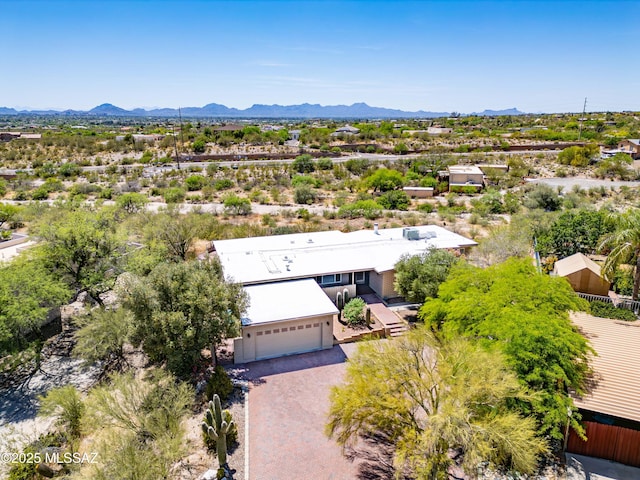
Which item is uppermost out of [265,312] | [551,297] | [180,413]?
[551,297]

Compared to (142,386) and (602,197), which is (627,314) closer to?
(142,386)

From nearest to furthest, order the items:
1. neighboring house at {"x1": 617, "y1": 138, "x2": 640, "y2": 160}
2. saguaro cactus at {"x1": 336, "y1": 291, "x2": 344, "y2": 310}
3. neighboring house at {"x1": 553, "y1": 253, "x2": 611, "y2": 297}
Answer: saguaro cactus at {"x1": 336, "y1": 291, "x2": 344, "y2": 310}
neighboring house at {"x1": 553, "y1": 253, "x2": 611, "y2": 297}
neighboring house at {"x1": 617, "y1": 138, "x2": 640, "y2": 160}

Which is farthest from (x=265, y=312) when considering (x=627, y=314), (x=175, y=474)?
(x=627, y=314)

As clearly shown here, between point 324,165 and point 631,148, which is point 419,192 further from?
point 631,148

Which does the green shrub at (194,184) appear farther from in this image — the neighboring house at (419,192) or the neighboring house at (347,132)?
the neighboring house at (347,132)

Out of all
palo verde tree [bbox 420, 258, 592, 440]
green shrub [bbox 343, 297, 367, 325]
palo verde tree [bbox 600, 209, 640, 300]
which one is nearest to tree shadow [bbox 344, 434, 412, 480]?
palo verde tree [bbox 420, 258, 592, 440]

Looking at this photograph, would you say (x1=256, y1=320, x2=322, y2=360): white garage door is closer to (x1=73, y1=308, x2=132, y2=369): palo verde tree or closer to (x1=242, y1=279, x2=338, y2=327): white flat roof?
(x1=242, y1=279, x2=338, y2=327): white flat roof
